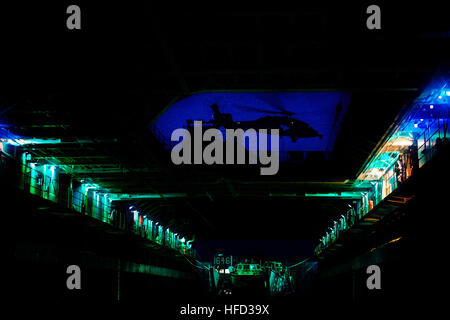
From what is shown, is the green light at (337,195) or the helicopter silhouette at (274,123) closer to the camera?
the green light at (337,195)

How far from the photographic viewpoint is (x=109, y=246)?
125 feet

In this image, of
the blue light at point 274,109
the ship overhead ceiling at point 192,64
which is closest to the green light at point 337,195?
the blue light at point 274,109

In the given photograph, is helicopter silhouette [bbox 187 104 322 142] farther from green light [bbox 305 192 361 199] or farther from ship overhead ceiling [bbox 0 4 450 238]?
ship overhead ceiling [bbox 0 4 450 238]

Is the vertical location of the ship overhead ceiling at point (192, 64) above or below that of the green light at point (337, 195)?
above

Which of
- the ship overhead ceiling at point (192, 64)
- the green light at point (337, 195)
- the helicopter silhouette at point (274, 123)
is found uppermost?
the helicopter silhouette at point (274, 123)

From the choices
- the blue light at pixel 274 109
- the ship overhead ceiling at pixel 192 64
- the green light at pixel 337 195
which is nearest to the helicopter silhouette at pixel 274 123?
the blue light at pixel 274 109

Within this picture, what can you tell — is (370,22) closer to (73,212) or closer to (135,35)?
(135,35)

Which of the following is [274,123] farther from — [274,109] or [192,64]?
[192,64]

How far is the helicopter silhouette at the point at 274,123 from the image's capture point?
38.3m

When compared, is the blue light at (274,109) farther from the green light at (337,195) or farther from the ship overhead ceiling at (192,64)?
the ship overhead ceiling at (192,64)

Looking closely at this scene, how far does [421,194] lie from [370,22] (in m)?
7.95

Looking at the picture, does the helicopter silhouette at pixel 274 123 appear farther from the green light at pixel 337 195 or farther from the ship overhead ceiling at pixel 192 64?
the ship overhead ceiling at pixel 192 64

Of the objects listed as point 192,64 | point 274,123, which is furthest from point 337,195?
point 192,64

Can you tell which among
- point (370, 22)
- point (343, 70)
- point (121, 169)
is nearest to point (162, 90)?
point (343, 70)
